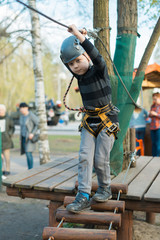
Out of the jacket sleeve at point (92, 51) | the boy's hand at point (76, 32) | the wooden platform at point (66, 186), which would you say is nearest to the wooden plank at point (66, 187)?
the wooden platform at point (66, 186)

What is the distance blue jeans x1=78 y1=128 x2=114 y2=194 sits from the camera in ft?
9.91

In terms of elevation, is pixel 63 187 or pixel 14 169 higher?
pixel 63 187

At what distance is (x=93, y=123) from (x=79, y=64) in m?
0.62

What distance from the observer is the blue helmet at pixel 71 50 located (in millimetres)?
2838

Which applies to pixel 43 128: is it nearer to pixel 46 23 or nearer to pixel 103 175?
pixel 46 23

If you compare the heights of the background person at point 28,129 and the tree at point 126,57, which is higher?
the tree at point 126,57

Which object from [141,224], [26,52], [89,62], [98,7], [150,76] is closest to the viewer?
[89,62]

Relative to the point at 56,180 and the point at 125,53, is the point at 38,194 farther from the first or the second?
the point at 125,53

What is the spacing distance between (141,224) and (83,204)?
225 centimetres

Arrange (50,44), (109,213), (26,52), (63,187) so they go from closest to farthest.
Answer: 1. (109,213)
2. (63,187)
3. (50,44)
4. (26,52)

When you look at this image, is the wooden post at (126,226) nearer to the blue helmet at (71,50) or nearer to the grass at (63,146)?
the blue helmet at (71,50)

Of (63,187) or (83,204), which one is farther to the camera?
(63,187)

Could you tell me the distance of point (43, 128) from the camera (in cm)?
856

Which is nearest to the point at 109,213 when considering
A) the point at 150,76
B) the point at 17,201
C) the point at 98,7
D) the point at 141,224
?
the point at 141,224
